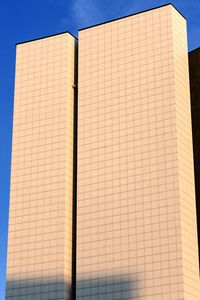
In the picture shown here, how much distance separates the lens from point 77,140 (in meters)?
83.2

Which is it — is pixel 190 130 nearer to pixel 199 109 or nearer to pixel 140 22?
pixel 199 109

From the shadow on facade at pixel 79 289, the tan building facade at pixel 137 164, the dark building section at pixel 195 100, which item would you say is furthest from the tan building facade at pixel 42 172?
the dark building section at pixel 195 100

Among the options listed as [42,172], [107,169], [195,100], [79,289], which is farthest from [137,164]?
[79,289]

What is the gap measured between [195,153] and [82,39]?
18.2m

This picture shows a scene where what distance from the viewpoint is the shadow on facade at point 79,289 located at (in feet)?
241

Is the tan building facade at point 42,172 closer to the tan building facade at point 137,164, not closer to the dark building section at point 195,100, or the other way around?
the tan building facade at point 137,164

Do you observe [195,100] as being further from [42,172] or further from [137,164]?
[42,172]

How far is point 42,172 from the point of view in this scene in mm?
83250

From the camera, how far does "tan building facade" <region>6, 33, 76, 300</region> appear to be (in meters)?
79.1

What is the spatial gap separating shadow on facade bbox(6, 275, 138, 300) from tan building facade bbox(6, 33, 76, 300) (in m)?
0.10

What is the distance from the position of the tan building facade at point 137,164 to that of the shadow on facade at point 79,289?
11 cm

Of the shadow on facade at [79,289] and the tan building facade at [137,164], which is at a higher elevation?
the tan building facade at [137,164]

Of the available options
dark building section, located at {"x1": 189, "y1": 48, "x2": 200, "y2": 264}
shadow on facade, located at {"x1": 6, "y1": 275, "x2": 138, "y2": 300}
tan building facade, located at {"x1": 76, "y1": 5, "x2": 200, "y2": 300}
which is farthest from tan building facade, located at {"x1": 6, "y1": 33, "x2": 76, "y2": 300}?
dark building section, located at {"x1": 189, "y1": 48, "x2": 200, "y2": 264}

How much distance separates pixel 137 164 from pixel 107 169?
3355mm
